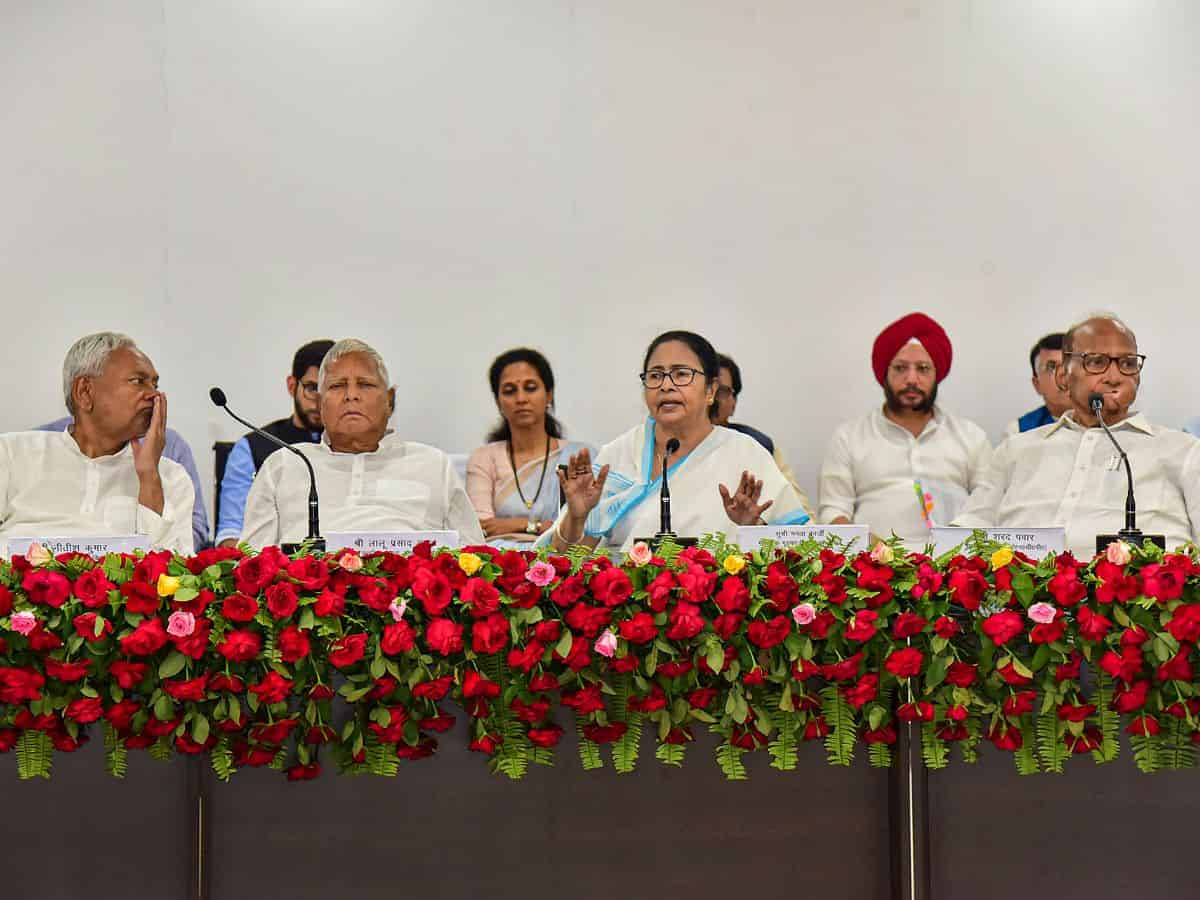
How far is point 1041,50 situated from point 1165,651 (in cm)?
404

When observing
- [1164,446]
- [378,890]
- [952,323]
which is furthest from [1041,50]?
[378,890]

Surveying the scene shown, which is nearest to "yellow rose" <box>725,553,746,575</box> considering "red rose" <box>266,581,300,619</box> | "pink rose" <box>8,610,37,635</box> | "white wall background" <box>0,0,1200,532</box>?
"red rose" <box>266,581,300,619</box>

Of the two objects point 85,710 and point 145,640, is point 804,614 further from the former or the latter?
point 85,710

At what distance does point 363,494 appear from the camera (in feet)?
11.3

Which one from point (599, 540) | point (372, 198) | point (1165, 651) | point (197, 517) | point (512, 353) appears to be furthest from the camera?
point (372, 198)

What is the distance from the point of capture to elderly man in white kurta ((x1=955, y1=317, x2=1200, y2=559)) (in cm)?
336

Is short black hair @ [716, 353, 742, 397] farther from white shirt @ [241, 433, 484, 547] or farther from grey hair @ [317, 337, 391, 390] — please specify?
grey hair @ [317, 337, 391, 390]

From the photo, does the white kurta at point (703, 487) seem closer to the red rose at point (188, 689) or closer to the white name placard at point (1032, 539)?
the white name placard at point (1032, 539)

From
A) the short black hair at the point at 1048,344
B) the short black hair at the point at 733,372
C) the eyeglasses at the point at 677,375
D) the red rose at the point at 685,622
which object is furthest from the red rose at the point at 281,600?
the short black hair at the point at 1048,344

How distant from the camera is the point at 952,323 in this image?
17.6 ft

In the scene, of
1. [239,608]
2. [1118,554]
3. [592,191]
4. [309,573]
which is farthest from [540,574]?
[592,191]

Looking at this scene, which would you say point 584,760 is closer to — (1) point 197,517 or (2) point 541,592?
(2) point 541,592

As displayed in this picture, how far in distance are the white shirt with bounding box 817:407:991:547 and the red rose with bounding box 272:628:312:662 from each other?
278cm

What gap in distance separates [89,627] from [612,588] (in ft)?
2.75
